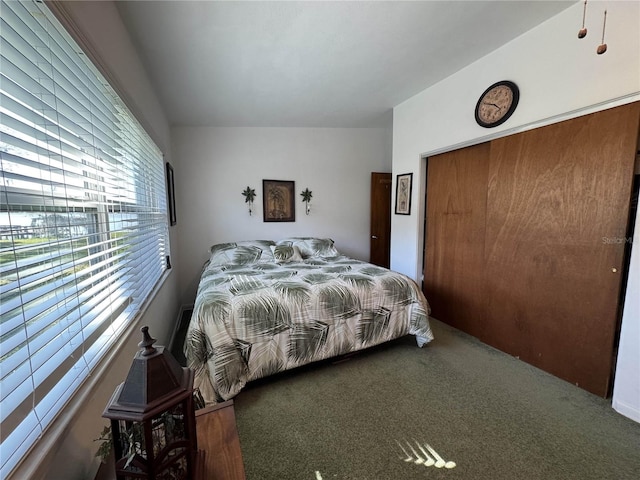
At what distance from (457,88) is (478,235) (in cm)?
146

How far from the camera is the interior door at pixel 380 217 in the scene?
4316 mm

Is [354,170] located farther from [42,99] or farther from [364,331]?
[42,99]

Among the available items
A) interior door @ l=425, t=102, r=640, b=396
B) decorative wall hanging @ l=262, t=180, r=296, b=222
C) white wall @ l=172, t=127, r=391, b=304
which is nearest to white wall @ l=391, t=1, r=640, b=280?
interior door @ l=425, t=102, r=640, b=396

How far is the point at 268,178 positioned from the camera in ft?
13.3

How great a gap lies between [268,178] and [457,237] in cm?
267

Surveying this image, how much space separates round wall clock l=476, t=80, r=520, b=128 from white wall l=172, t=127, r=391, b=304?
208cm

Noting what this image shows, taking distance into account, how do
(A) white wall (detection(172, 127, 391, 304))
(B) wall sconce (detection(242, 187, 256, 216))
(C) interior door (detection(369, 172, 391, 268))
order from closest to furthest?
1. (A) white wall (detection(172, 127, 391, 304))
2. (B) wall sconce (detection(242, 187, 256, 216))
3. (C) interior door (detection(369, 172, 391, 268))

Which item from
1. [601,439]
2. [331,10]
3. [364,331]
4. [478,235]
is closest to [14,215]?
[331,10]

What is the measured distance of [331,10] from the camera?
5.79 feet

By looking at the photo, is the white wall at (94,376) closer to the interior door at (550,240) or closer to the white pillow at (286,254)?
the white pillow at (286,254)

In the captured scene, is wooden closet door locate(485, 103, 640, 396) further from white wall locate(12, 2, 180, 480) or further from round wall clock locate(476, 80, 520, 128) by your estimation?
white wall locate(12, 2, 180, 480)

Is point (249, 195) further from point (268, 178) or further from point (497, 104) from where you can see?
point (497, 104)

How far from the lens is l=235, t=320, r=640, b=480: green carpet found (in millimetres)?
1378

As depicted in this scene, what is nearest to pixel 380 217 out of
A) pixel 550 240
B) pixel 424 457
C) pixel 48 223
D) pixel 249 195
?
pixel 249 195
